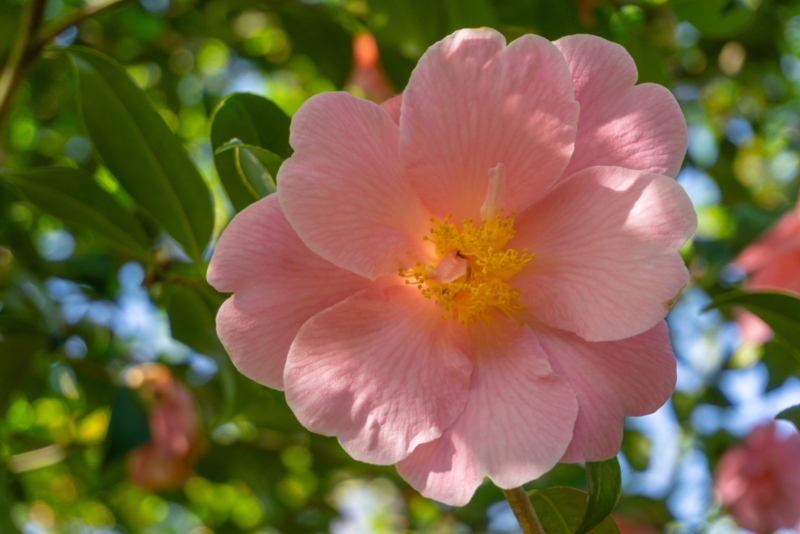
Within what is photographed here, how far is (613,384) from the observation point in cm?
70

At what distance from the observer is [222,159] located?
0.84 metres

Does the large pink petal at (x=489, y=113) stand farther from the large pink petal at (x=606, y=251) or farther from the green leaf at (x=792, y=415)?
the green leaf at (x=792, y=415)

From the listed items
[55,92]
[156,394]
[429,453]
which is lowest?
[156,394]

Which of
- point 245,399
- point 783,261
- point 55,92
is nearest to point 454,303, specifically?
point 245,399

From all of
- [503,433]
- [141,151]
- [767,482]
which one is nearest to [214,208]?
[141,151]

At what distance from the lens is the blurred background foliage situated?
95 cm

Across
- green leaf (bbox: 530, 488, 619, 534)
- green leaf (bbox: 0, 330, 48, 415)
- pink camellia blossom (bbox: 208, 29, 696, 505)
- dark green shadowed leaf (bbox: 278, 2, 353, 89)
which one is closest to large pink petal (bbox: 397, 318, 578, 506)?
pink camellia blossom (bbox: 208, 29, 696, 505)

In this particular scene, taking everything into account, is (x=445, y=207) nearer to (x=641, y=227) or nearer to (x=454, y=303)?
(x=454, y=303)

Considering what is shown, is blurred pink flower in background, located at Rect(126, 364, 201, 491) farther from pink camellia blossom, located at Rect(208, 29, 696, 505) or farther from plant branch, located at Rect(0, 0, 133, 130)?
pink camellia blossom, located at Rect(208, 29, 696, 505)

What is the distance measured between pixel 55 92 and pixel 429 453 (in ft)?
6.23

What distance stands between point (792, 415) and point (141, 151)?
2.50 feet

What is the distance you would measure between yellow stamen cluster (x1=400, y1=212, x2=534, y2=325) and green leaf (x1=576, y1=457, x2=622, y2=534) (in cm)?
16

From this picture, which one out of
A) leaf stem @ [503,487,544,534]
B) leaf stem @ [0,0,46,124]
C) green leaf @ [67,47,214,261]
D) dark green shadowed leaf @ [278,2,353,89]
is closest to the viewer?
leaf stem @ [503,487,544,534]

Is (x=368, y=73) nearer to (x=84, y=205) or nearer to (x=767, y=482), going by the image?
(x=84, y=205)
